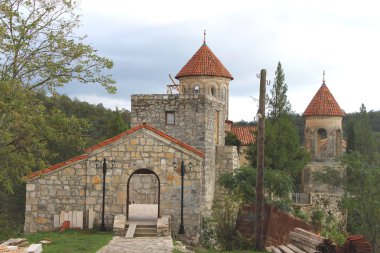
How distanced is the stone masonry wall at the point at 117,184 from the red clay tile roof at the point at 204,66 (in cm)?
1719

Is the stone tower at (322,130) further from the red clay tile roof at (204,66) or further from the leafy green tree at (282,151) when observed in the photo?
the red clay tile roof at (204,66)

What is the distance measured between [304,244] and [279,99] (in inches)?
971

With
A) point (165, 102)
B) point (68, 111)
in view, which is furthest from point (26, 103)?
point (68, 111)

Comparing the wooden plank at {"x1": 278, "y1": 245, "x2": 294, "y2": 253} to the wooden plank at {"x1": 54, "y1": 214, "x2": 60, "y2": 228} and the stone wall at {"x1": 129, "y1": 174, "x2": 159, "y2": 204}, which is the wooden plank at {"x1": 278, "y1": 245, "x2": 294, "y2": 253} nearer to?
the wooden plank at {"x1": 54, "y1": 214, "x2": 60, "y2": 228}

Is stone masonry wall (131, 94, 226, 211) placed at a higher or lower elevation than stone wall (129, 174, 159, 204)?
higher

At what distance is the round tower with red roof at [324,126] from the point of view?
3869 cm

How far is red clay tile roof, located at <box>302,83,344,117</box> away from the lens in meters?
38.7

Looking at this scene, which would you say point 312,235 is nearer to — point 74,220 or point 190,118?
point 74,220

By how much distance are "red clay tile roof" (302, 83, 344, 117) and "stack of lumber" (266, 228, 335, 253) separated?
22313 mm

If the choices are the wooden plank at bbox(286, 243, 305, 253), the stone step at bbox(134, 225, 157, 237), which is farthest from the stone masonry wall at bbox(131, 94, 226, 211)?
the wooden plank at bbox(286, 243, 305, 253)

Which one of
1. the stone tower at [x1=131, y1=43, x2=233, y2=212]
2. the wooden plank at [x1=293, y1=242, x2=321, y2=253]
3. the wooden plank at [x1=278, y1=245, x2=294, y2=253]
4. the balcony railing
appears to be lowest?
the wooden plank at [x1=278, y1=245, x2=294, y2=253]

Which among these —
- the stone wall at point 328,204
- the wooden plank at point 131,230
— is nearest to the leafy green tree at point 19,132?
the wooden plank at point 131,230

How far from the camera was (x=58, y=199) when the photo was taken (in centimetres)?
1833

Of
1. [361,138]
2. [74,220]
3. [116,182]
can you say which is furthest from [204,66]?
[74,220]
